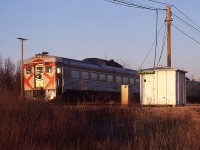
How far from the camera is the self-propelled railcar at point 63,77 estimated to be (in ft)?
80.8

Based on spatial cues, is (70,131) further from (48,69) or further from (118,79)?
(118,79)

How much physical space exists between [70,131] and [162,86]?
12.2 metres

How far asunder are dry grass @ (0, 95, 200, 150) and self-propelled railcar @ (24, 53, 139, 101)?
959cm

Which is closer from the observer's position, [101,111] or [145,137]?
[145,137]

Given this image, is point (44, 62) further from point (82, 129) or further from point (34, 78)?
point (82, 129)

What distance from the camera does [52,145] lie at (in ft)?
32.5

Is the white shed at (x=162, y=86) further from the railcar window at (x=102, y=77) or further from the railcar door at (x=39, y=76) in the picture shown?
the railcar door at (x=39, y=76)

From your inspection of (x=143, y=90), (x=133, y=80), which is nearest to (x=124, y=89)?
(x=143, y=90)

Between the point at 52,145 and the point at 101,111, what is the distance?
6.48 m

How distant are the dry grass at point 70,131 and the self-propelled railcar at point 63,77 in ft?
31.5

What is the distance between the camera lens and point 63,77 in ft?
80.9

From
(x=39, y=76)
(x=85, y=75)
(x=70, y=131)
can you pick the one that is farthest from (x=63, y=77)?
(x=70, y=131)

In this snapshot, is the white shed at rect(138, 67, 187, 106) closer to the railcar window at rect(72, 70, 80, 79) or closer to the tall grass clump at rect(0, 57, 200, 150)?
the railcar window at rect(72, 70, 80, 79)

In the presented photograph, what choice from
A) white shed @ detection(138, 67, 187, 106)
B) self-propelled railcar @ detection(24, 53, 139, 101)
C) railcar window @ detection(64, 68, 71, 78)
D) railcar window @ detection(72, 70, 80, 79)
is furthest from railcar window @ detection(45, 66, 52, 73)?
white shed @ detection(138, 67, 187, 106)
